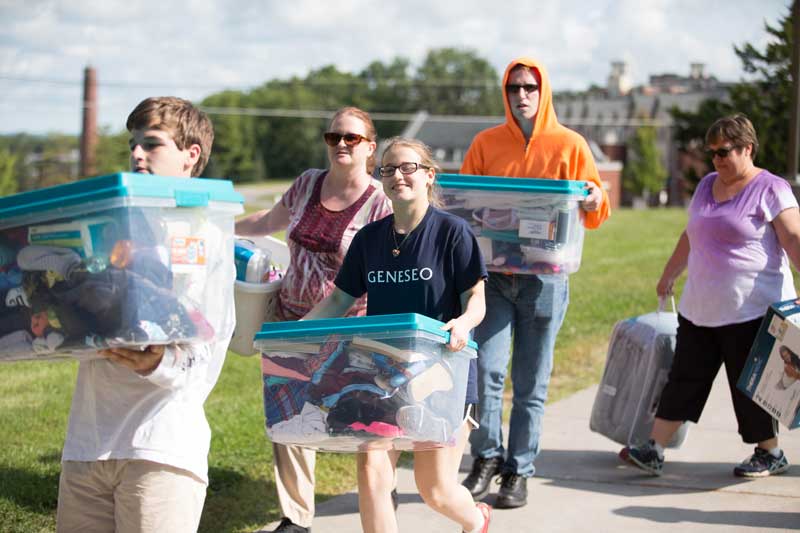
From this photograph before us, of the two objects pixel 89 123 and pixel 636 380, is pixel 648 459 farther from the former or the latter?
pixel 89 123

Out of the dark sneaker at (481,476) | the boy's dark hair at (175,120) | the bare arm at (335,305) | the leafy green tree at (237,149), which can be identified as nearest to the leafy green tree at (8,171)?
the leafy green tree at (237,149)

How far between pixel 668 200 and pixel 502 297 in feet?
304

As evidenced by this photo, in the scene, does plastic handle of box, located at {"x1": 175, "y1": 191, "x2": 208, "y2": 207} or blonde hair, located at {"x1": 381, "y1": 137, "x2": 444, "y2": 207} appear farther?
blonde hair, located at {"x1": 381, "y1": 137, "x2": 444, "y2": 207}

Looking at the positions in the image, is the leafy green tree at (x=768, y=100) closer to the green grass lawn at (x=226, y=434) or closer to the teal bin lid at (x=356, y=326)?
the green grass lawn at (x=226, y=434)

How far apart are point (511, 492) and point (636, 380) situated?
1.35m

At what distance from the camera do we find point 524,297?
5199 millimetres

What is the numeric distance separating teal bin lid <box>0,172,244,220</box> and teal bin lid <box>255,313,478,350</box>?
678mm

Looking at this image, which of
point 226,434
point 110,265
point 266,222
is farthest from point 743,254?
point 110,265

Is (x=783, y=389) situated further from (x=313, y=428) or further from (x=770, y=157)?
(x=770, y=157)

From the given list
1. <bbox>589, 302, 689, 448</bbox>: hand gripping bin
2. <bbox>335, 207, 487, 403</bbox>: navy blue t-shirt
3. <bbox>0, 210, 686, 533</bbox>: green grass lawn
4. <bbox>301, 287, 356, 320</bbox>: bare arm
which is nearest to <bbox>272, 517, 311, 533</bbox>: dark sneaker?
<bbox>0, 210, 686, 533</bbox>: green grass lawn

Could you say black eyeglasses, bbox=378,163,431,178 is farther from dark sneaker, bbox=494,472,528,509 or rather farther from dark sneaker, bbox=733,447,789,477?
dark sneaker, bbox=733,447,789,477

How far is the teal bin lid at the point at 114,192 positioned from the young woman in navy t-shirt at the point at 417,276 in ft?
3.52

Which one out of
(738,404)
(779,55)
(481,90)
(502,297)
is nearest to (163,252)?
(502,297)

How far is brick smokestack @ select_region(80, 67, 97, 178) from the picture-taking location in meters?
50.4
